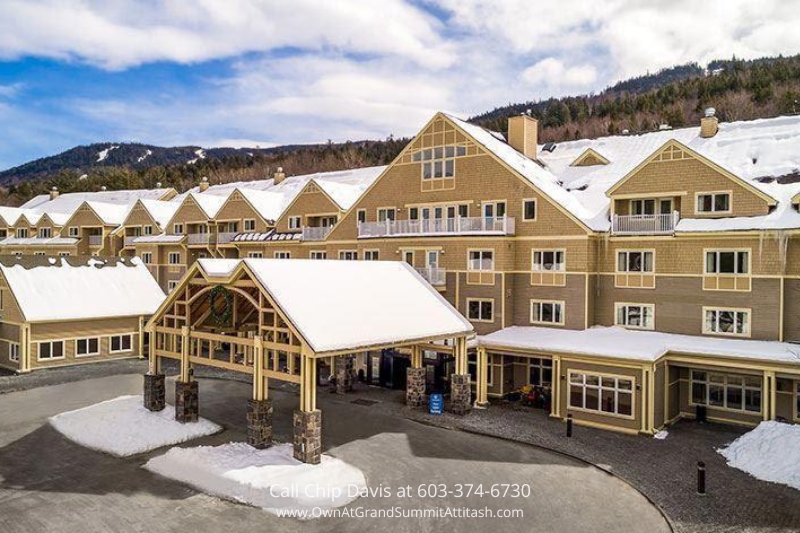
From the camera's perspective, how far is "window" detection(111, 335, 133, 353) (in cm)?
3709

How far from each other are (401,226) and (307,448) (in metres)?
16.1

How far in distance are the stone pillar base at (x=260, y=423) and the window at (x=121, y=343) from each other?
22.3 m

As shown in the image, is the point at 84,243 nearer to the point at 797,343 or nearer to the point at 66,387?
the point at 66,387

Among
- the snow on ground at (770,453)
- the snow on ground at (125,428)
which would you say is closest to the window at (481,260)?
the snow on ground at (770,453)

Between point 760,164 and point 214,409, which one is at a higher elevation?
point 760,164

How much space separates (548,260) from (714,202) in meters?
7.48

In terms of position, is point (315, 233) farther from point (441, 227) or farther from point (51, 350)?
point (51, 350)

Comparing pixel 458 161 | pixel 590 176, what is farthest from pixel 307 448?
pixel 590 176

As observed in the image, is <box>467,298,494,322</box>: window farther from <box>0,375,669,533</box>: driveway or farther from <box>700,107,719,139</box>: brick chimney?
<box>700,107,719,139</box>: brick chimney

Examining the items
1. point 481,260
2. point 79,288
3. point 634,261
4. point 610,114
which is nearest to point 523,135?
point 481,260

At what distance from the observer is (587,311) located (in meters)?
26.3

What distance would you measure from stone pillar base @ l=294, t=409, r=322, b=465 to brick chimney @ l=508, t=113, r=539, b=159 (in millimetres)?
22612

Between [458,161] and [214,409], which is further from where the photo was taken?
[458,161]

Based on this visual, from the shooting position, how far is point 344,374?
2864cm
